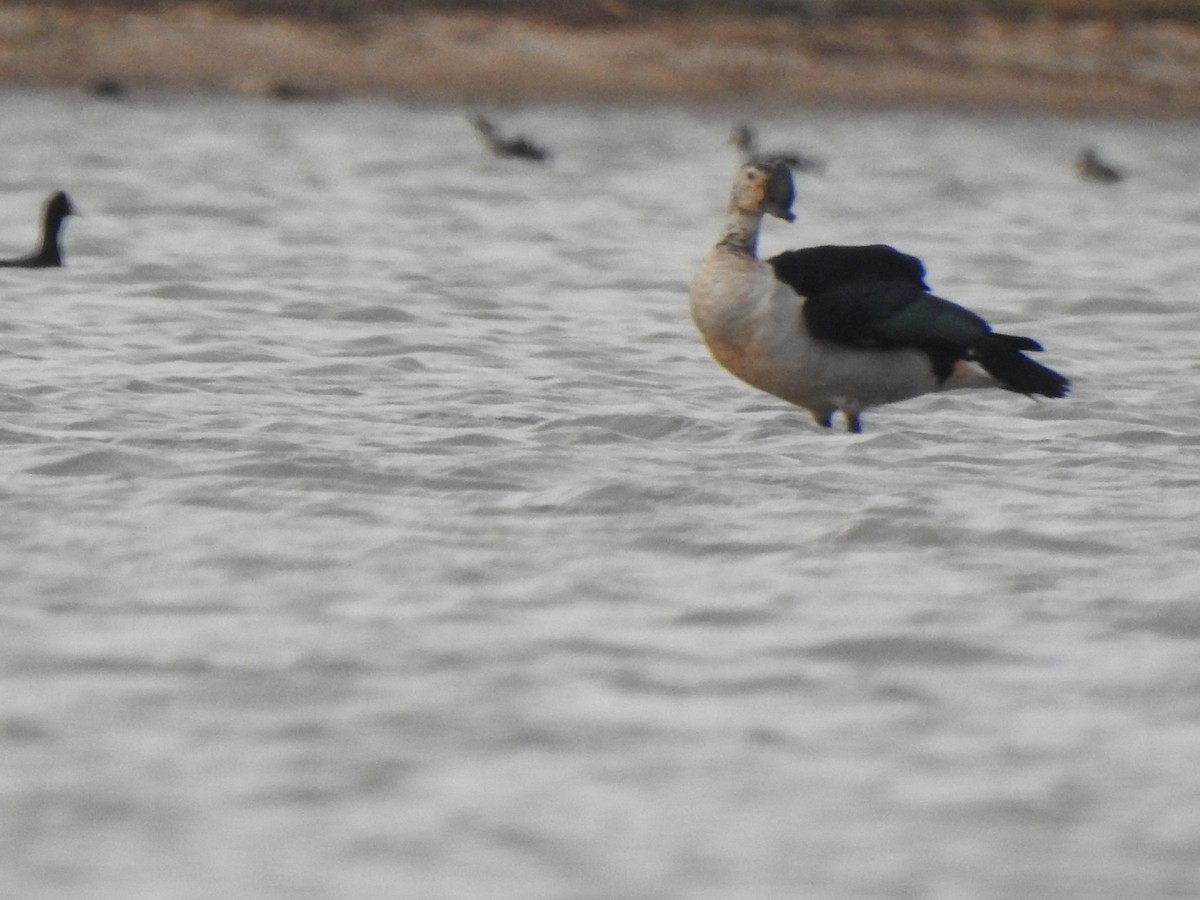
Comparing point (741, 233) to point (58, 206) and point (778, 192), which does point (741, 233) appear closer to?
point (778, 192)

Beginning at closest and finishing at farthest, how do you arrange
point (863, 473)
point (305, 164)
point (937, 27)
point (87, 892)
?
point (87, 892), point (863, 473), point (305, 164), point (937, 27)

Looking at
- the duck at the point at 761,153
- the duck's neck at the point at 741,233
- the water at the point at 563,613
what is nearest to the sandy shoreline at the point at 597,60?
the duck at the point at 761,153

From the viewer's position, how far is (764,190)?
959 centimetres

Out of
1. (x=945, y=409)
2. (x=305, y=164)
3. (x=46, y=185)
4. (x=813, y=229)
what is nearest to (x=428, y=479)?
(x=945, y=409)

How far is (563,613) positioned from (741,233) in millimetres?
3469

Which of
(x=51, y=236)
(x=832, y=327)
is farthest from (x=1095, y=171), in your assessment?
(x=832, y=327)

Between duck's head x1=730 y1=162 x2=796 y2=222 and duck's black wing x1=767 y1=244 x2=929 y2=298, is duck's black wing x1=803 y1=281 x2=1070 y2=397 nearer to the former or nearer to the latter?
duck's black wing x1=767 y1=244 x2=929 y2=298

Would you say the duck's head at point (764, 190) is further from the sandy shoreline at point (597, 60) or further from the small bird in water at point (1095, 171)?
the sandy shoreline at point (597, 60)

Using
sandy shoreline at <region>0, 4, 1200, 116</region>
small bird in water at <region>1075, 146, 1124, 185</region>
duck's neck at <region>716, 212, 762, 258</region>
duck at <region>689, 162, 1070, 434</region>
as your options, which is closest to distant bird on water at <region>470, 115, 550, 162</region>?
small bird in water at <region>1075, 146, 1124, 185</region>

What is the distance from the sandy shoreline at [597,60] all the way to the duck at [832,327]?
3290cm

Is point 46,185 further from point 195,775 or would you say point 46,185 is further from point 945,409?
point 195,775

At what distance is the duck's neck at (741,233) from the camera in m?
9.35

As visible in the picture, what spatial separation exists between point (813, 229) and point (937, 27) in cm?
2561

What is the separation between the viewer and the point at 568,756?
16.4 ft
